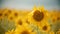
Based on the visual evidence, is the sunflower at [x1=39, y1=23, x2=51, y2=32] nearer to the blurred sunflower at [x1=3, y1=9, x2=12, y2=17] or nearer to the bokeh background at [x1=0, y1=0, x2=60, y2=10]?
the bokeh background at [x1=0, y1=0, x2=60, y2=10]

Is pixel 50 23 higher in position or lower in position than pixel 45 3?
lower

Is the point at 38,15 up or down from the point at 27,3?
down

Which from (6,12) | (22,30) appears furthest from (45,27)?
(6,12)

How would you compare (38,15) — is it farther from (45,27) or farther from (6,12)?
(6,12)

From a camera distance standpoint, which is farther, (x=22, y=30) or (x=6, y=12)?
(x=6, y=12)

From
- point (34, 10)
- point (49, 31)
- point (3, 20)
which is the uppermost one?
point (34, 10)

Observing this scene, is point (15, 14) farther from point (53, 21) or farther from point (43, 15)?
A: point (53, 21)

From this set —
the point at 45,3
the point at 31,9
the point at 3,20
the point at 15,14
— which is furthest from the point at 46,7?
the point at 3,20

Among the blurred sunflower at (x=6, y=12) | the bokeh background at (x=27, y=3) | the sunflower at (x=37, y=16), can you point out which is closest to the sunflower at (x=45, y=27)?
the sunflower at (x=37, y=16)
